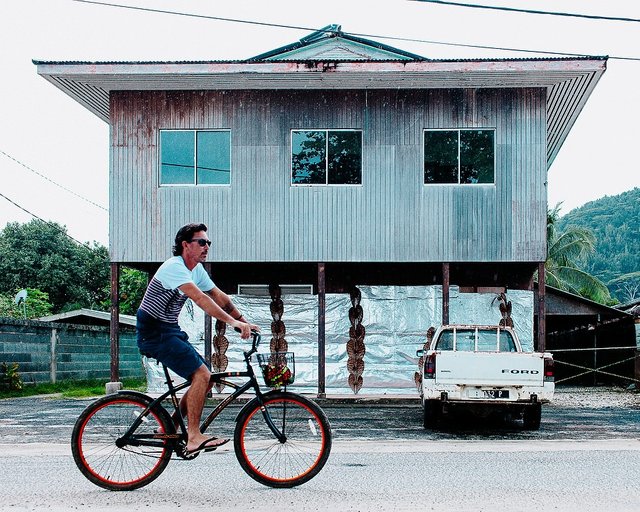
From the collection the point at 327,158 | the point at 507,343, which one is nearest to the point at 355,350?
the point at 327,158

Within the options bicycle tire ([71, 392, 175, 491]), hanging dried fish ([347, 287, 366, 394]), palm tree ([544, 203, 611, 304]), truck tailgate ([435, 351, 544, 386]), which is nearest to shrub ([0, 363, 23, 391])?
hanging dried fish ([347, 287, 366, 394])

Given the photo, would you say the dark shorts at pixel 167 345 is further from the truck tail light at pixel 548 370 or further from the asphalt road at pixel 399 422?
the truck tail light at pixel 548 370

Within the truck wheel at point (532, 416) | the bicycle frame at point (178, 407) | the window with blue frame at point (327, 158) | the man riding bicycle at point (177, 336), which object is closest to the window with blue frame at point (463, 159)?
the window with blue frame at point (327, 158)

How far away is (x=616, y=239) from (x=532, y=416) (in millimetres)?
83815

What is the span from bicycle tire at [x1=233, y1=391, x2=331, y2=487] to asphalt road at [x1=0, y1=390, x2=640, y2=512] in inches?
5.3

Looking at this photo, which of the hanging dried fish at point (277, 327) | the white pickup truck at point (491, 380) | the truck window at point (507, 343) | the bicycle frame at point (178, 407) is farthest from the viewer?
the hanging dried fish at point (277, 327)

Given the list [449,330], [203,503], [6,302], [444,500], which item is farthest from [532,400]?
[6,302]

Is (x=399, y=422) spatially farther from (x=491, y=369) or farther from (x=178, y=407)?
(x=178, y=407)

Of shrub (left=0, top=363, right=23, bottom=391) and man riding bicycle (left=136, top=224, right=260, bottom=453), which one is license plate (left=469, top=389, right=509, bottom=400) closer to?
man riding bicycle (left=136, top=224, right=260, bottom=453)

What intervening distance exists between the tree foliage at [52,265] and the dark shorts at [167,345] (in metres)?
50.0

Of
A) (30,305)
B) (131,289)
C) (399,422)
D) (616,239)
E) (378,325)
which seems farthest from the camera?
(616,239)

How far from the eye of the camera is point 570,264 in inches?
2190

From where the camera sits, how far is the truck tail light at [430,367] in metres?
13.3

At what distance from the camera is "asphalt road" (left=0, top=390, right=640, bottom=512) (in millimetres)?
6547
